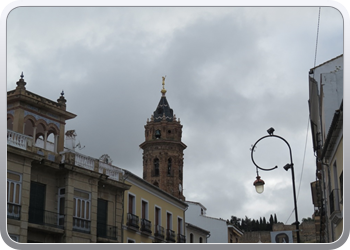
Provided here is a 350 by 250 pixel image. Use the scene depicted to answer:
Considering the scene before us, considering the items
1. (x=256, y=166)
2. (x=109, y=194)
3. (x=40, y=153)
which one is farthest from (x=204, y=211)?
(x=256, y=166)

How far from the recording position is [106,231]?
27719mm

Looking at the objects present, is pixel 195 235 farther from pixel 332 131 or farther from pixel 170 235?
pixel 332 131

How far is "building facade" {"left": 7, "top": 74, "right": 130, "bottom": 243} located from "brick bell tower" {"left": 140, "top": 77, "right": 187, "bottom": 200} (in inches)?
2087

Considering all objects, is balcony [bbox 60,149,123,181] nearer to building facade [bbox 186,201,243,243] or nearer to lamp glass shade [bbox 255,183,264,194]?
lamp glass shade [bbox 255,183,264,194]

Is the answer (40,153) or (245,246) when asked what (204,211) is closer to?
(40,153)

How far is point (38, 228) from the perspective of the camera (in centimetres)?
2334

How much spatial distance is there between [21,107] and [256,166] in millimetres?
11558

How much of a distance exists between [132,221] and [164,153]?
52437 millimetres

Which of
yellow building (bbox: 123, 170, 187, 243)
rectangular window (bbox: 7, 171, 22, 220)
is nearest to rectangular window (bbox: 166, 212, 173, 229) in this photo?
yellow building (bbox: 123, 170, 187, 243)

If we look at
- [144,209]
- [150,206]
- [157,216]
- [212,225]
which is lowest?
[157,216]

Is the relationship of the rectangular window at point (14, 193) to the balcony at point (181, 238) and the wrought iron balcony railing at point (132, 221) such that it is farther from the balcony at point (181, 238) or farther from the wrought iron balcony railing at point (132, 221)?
the balcony at point (181, 238)

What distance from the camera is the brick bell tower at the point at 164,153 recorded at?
82.2m

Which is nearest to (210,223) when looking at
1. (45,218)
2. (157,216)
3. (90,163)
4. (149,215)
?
(157,216)

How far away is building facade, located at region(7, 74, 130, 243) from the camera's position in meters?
23.0
